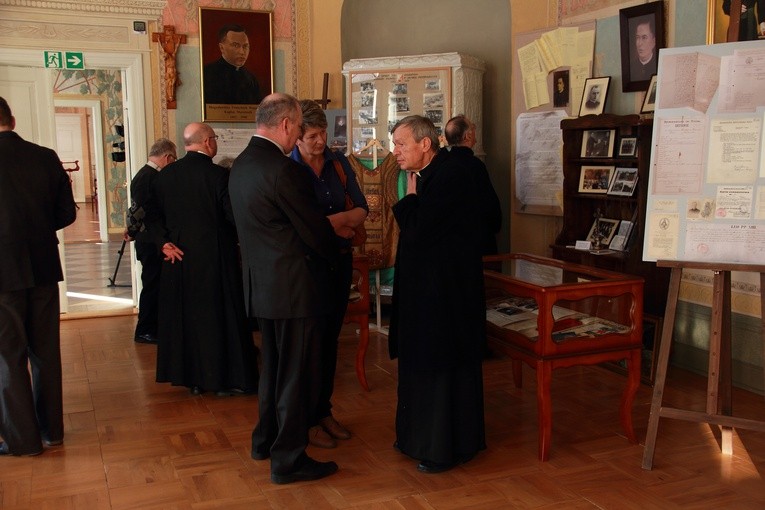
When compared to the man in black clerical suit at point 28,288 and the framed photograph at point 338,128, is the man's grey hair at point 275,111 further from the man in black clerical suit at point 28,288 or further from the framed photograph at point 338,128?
the framed photograph at point 338,128

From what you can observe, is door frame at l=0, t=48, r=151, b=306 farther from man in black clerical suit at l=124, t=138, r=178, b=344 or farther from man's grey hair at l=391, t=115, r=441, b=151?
man's grey hair at l=391, t=115, r=441, b=151

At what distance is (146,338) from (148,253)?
0.73 meters

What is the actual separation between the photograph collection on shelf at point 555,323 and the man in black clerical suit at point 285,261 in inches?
44.4

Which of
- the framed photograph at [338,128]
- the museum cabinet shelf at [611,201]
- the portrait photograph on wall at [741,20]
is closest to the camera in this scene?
the portrait photograph on wall at [741,20]

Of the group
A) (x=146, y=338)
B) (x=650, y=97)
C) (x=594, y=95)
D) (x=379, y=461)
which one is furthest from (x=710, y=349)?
(x=146, y=338)

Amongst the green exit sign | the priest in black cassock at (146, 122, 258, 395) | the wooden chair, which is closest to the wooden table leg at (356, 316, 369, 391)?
the wooden chair

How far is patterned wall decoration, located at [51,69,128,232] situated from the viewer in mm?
14508

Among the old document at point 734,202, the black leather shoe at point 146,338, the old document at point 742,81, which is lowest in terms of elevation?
the black leather shoe at point 146,338

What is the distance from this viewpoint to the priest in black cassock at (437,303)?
3.54 meters

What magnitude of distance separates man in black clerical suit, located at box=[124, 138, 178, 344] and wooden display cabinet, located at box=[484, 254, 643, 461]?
3128 millimetres

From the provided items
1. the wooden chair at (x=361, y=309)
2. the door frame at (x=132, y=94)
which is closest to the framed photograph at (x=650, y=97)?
the wooden chair at (x=361, y=309)

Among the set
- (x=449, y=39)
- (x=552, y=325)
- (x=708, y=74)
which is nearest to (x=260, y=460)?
(x=552, y=325)

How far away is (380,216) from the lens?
21.4 feet

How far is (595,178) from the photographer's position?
6.03m
